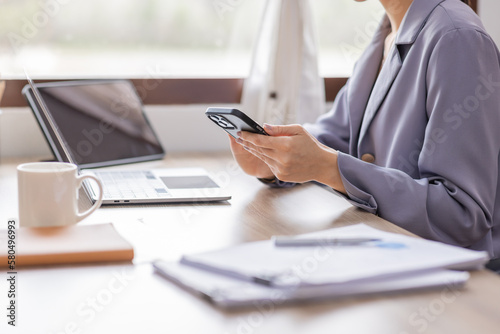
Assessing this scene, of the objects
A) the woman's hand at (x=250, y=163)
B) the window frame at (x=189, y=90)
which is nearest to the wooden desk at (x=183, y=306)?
the woman's hand at (x=250, y=163)

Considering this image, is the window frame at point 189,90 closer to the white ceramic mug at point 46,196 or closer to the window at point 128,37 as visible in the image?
the window at point 128,37

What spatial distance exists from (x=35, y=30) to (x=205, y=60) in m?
0.51

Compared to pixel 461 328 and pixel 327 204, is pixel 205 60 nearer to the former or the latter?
pixel 327 204

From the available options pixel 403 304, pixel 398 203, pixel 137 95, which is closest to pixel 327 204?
pixel 398 203

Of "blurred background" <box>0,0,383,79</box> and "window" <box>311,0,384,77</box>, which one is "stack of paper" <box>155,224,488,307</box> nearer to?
"blurred background" <box>0,0,383,79</box>

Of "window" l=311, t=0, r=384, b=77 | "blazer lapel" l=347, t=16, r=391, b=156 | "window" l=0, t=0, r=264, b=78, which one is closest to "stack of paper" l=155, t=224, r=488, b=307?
"blazer lapel" l=347, t=16, r=391, b=156

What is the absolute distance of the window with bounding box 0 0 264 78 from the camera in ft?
6.17

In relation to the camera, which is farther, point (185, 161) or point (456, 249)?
point (185, 161)

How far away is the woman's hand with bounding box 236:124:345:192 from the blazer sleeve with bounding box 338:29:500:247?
28 millimetres

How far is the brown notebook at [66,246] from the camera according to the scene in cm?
89

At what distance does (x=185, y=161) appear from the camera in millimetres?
1771

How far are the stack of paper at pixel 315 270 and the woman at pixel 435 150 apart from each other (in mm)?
296

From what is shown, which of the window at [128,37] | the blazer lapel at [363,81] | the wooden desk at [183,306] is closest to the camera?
the wooden desk at [183,306]

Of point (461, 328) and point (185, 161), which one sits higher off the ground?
point (461, 328)
